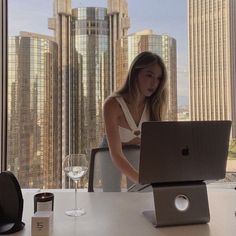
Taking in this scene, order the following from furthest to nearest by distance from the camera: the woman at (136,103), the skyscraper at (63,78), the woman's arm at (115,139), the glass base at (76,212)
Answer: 1. the skyscraper at (63,78)
2. the woman at (136,103)
3. the woman's arm at (115,139)
4. the glass base at (76,212)

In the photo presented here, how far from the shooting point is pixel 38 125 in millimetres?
2844

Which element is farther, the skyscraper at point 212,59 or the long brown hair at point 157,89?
the skyscraper at point 212,59

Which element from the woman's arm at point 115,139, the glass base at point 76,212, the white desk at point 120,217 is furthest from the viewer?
the woman's arm at point 115,139

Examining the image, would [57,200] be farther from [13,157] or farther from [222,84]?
[222,84]

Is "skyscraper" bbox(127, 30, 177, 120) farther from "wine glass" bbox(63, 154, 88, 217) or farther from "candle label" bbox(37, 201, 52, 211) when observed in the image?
"candle label" bbox(37, 201, 52, 211)

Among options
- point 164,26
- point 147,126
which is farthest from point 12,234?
point 164,26

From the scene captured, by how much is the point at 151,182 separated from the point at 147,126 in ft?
0.62

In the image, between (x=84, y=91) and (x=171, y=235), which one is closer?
(x=171, y=235)

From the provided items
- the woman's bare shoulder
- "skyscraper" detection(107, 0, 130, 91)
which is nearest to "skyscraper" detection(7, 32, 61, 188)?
"skyscraper" detection(107, 0, 130, 91)

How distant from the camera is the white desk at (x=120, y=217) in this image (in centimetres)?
102

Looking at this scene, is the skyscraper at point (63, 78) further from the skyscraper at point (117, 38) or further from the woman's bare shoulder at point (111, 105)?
the woman's bare shoulder at point (111, 105)

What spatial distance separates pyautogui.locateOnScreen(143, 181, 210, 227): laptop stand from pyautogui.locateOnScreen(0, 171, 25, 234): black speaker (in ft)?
1.44

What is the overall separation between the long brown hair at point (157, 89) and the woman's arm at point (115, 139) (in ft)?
0.45

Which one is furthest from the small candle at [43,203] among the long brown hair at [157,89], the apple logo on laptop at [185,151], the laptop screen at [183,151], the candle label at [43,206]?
the long brown hair at [157,89]
